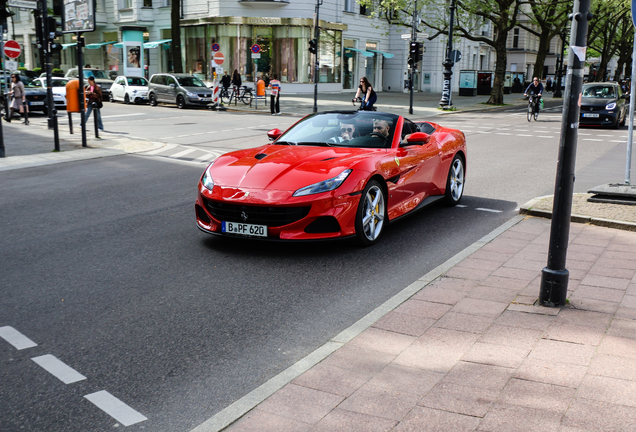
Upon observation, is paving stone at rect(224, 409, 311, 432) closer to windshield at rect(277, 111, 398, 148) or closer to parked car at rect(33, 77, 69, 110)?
windshield at rect(277, 111, 398, 148)

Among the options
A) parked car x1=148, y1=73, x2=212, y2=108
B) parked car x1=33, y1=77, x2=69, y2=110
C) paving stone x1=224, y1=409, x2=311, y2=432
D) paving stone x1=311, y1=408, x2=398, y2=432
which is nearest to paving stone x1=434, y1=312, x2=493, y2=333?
paving stone x1=311, y1=408, x2=398, y2=432

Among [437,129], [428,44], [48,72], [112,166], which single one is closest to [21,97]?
[48,72]

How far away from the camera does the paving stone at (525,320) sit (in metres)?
4.52

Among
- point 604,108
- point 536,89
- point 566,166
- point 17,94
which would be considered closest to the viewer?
point 566,166

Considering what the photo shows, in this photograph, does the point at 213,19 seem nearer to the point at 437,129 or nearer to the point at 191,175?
the point at 191,175

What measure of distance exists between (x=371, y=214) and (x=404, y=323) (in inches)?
90.1

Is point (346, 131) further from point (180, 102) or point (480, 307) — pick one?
point (180, 102)

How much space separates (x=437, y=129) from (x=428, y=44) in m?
46.6

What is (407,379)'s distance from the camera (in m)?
3.71

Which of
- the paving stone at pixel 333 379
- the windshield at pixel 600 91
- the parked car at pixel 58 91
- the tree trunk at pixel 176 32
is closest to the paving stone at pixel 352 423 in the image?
the paving stone at pixel 333 379

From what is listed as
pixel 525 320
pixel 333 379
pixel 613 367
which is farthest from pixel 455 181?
pixel 333 379

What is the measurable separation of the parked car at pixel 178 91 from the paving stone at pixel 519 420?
2917 cm

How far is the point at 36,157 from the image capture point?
14.6 metres

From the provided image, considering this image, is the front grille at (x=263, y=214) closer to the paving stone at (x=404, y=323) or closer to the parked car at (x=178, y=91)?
the paving stone at (x=404, y=323)
